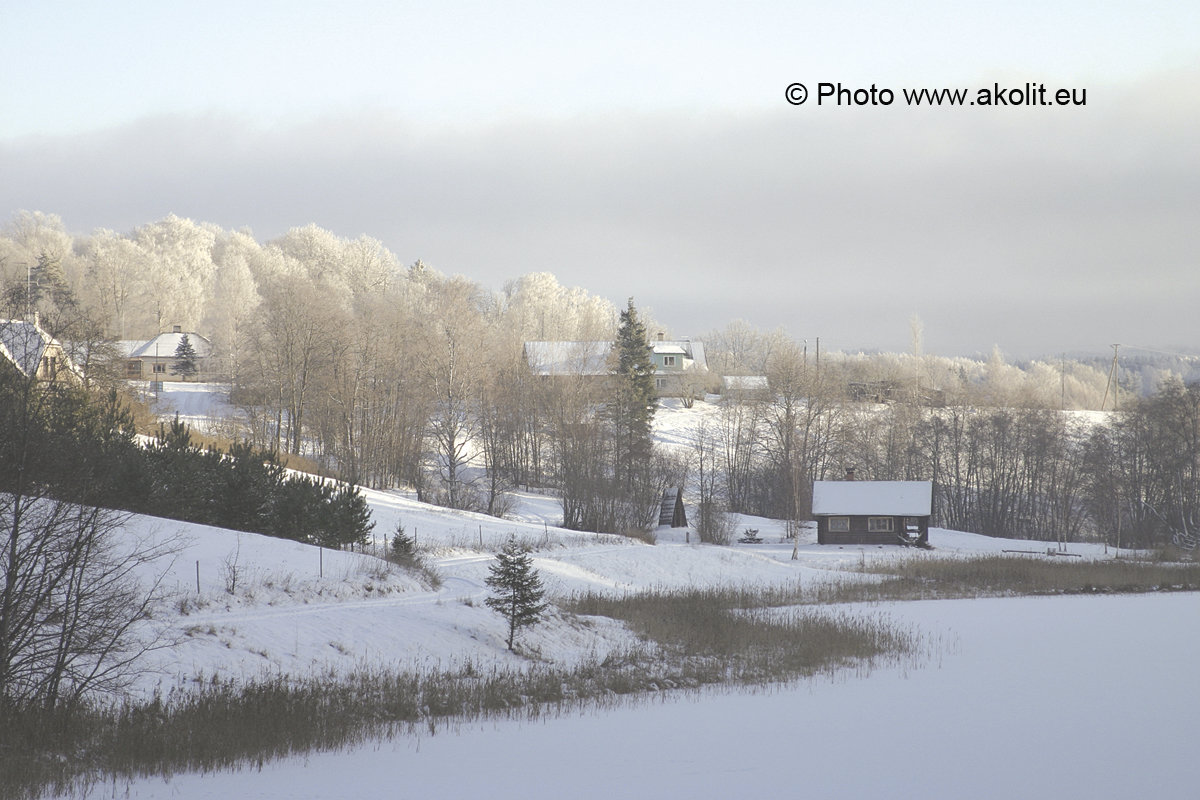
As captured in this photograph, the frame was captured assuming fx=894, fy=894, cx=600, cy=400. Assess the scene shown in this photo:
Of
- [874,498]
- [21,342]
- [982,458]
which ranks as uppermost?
[21,342]

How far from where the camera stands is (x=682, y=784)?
10.6m

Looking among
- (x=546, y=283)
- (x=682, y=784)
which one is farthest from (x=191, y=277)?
(x=682, y=784)

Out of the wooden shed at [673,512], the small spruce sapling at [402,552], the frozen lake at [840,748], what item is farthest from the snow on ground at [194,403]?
the frozen lake at [840,748]

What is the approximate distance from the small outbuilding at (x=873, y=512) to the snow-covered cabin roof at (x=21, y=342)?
148ft

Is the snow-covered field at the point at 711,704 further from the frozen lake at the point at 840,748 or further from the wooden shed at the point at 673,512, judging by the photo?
the wooden shed at the point at 673,512

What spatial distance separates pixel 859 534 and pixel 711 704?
39.4m

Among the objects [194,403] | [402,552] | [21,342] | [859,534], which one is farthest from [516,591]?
[194,403]

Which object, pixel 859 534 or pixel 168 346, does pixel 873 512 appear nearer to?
pixel 859 534

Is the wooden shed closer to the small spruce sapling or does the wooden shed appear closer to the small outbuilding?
the small outbuilding

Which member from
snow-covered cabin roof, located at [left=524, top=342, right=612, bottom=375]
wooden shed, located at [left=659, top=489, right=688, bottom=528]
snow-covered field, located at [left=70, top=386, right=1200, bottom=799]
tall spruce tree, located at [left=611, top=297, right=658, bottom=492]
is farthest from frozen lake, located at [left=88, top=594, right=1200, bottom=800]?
snow-covered cabin roof, located at [left=524, top=342, right=612, bottom=375]

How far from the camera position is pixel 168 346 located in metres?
87.1

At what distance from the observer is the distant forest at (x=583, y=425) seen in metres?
52.7

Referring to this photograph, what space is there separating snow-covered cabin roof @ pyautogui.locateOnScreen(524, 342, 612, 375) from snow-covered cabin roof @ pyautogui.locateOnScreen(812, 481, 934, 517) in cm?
1965

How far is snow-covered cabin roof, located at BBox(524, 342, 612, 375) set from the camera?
6900 cm
